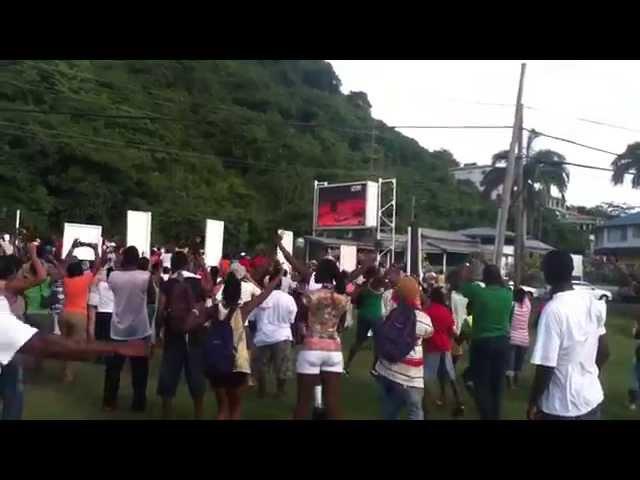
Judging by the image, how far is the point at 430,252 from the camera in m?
54.3

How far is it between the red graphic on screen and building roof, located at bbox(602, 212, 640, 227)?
32606 mm

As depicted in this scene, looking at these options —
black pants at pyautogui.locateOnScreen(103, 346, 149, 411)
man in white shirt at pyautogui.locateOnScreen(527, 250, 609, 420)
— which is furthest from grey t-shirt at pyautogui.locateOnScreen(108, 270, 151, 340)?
man in white shirt at pyautogui.locateOnScreen(527, 250, 609, 420)

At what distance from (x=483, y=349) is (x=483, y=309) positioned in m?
0.37

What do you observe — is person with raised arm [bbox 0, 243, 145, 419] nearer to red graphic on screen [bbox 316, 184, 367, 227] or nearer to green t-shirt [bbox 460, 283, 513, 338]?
green t-shirt [bbox 460, 283, 513, 338]

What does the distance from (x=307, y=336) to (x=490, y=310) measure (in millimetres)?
1746

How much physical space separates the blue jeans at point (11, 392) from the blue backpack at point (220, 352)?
1.55 metres

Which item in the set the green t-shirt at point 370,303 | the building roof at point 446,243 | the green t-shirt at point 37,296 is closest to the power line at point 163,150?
the building roof at point 446,243

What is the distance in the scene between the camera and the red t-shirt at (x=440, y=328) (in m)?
8.45

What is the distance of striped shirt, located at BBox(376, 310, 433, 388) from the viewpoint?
6.30 m

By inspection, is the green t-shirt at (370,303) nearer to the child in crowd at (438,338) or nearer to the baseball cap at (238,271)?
the child in crowd at (438,338)

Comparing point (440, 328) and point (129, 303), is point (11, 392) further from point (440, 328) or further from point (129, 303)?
point (440, 328)

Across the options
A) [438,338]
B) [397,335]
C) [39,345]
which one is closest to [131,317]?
[397,335]
